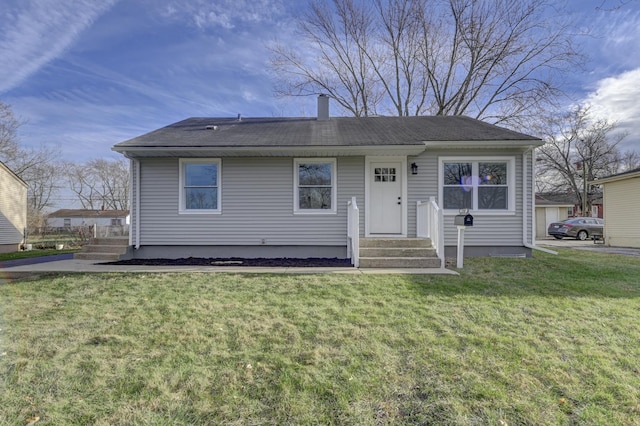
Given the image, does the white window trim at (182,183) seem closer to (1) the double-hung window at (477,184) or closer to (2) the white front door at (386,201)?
(2) the white front door at (386,201)

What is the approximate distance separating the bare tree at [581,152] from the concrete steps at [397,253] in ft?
90.2

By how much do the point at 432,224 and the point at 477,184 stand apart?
1.91 meters

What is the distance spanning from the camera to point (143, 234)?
8.07 meters

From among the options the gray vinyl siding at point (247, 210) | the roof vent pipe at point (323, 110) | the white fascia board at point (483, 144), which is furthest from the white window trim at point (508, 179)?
the roof vent pipe at point (323, 110)

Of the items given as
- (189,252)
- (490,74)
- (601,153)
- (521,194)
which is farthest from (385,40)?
(601,153)

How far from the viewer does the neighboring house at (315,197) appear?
7.88 meters

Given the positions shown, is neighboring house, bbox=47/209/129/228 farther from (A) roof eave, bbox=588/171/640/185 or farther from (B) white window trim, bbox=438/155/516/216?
(A) roof eave, bbox=588/171/640/185

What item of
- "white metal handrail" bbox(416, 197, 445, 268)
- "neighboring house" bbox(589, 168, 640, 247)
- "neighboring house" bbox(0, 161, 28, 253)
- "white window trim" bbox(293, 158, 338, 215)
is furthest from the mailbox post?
"neighboring house" bbox(0, 161, 28, 253)

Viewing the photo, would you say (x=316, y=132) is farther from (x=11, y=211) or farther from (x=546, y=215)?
(x=546, y=215)

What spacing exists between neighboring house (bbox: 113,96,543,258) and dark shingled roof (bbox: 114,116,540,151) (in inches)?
4.8

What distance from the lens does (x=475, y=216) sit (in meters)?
7.94

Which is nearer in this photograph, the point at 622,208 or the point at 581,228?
the point at 622,208

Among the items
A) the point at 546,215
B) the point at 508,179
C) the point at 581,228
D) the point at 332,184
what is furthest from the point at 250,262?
the point at 546,215

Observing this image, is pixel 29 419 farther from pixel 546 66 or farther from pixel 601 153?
pixel 601 153
